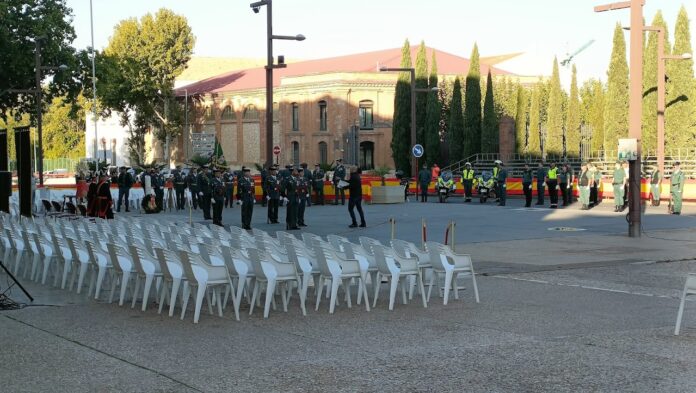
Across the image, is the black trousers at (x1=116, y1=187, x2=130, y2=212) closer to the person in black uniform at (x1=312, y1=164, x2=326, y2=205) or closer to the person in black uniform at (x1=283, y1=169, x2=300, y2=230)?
the person in black uniform at (x1=312, y1=164, x2=326, y2=205)

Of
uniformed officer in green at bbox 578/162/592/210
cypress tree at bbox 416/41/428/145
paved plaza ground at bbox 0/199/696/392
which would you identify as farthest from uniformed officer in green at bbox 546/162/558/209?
cypress tree at bbox 416/41/428/145

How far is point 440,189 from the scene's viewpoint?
44.0 metres

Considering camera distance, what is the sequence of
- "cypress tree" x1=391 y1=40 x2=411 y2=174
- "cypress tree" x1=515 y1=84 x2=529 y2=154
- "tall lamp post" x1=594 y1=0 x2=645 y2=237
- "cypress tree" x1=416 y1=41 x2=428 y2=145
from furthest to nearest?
"cypress tree" x1=391 y1=40 x2=411 y2=174 < "cypress tree" x1=416 y1=41 x2=428 y2=145 < "cypress tree" x1=515 y1=84 x2=529 y2=154 < "tall lamp post" x1=594 y1=0 x2=645 y2=237

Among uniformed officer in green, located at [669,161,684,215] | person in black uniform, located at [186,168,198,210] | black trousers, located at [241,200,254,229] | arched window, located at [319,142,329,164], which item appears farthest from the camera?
arched window, located at [319,142,329,164]

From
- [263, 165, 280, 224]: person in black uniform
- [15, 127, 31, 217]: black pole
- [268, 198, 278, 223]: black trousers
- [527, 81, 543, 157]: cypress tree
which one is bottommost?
[268, 198, 278, 223]: black trousers

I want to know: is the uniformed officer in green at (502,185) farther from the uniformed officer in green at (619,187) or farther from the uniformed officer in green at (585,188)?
the uniformed officer in green at (619,187)

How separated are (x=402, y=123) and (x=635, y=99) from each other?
1781 inches

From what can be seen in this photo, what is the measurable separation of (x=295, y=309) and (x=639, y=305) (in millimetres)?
4689

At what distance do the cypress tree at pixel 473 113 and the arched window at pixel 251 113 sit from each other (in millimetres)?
25770

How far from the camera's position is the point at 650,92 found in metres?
53.8

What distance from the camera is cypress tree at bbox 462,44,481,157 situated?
65375 millimetres

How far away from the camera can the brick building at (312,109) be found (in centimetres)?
7644

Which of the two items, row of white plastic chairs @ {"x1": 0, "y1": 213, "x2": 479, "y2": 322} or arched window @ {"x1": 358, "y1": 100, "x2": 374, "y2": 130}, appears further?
arched window @ {"x1": 358, "y1": 100, "x2": 374, "y2": 130}

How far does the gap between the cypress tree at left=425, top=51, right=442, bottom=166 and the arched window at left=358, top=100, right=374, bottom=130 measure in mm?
9282
